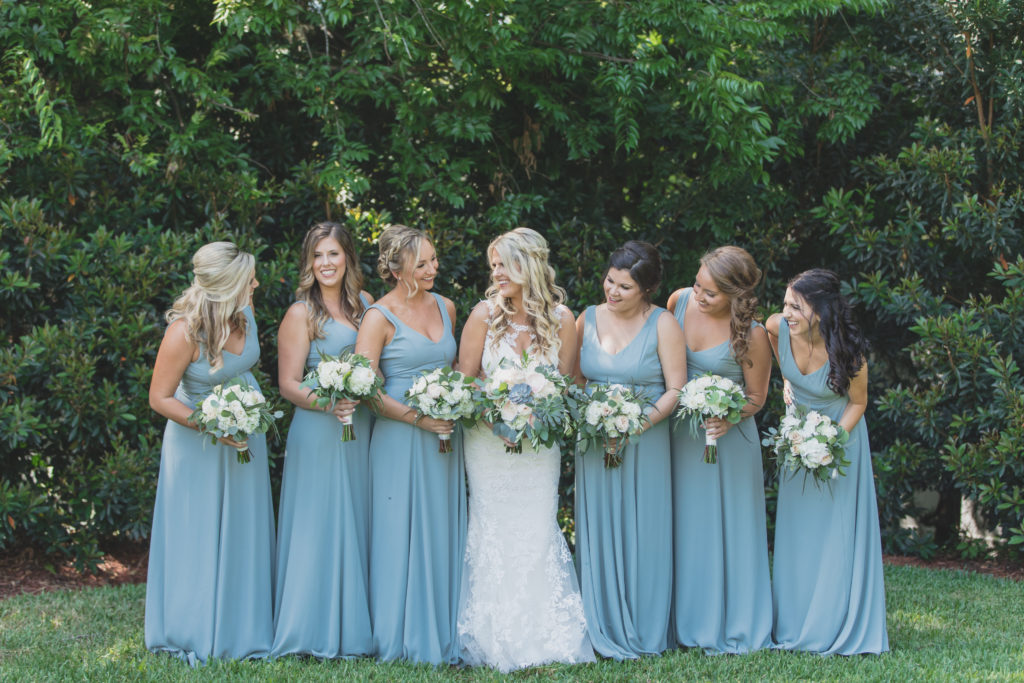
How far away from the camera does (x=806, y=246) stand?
953 centimetres

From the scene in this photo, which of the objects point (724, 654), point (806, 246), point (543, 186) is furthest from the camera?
point (806, 246)

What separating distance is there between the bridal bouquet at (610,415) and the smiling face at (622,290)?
0.51 meters

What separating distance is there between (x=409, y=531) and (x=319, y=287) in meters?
1.56

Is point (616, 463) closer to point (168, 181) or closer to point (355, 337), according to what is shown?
point (355, 337)

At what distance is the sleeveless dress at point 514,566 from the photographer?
5.45 metres

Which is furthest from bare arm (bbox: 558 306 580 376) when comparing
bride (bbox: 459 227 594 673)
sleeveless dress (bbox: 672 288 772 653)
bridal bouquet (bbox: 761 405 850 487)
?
bridal bouquet (bbox: 761 405 850 487)

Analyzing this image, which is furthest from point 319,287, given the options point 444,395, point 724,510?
point 724,510

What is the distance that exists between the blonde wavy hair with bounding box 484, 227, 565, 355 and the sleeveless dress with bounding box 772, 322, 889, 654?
1446mm

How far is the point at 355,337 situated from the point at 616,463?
1.71 metres

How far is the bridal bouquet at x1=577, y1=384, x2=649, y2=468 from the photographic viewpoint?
527 centimetres

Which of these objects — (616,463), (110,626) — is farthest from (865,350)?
(110,626)

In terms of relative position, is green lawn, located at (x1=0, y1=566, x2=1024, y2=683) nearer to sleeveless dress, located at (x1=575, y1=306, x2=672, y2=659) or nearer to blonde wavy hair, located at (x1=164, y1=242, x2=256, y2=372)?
sleeveless dress, located at (x1=575, y1=306, x2=672, y2=659)

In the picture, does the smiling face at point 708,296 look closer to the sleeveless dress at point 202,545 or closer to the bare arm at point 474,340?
the bare arm at point 474,340

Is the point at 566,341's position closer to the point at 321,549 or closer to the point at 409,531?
the point at 409,531
